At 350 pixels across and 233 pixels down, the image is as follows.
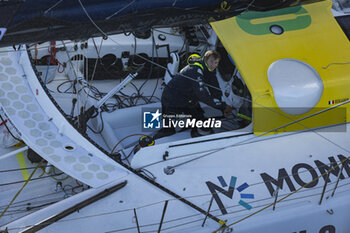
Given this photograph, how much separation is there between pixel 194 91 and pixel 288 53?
0.87m

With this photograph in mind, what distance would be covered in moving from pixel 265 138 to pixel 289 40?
91 cm

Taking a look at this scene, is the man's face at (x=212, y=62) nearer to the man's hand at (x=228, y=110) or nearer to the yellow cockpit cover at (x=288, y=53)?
the yellow cockpit cover at (x=288, y=53)

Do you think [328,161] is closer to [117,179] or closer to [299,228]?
[299,228]

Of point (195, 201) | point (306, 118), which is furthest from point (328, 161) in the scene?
point (195, 201)

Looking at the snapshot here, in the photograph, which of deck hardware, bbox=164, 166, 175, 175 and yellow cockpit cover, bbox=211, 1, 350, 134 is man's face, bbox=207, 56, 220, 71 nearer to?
yellow cockpit cover, bbox=211, 1, 350, 134

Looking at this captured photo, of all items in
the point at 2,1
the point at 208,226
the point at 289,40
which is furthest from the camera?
the point at 289,40

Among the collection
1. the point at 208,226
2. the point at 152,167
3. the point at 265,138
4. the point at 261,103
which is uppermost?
the point at 261,103

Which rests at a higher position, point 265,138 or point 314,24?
point 314,24

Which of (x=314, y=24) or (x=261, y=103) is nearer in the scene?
(x=261, y=103)

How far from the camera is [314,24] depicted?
11.7 ft

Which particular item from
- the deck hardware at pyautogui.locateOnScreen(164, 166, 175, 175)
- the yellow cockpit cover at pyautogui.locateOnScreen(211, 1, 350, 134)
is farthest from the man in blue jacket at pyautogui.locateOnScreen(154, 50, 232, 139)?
the deck hardware at pyautogui.locateOnScreen(164, 166, 175, 175)

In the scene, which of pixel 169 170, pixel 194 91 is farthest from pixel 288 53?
Result: pixel 169 170

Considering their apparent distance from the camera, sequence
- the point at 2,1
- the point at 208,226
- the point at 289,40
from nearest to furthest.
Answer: the point at 2,1 → the point at 208,226 → the point at 289,40

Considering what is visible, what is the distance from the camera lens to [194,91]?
Result: 11.2 ft
